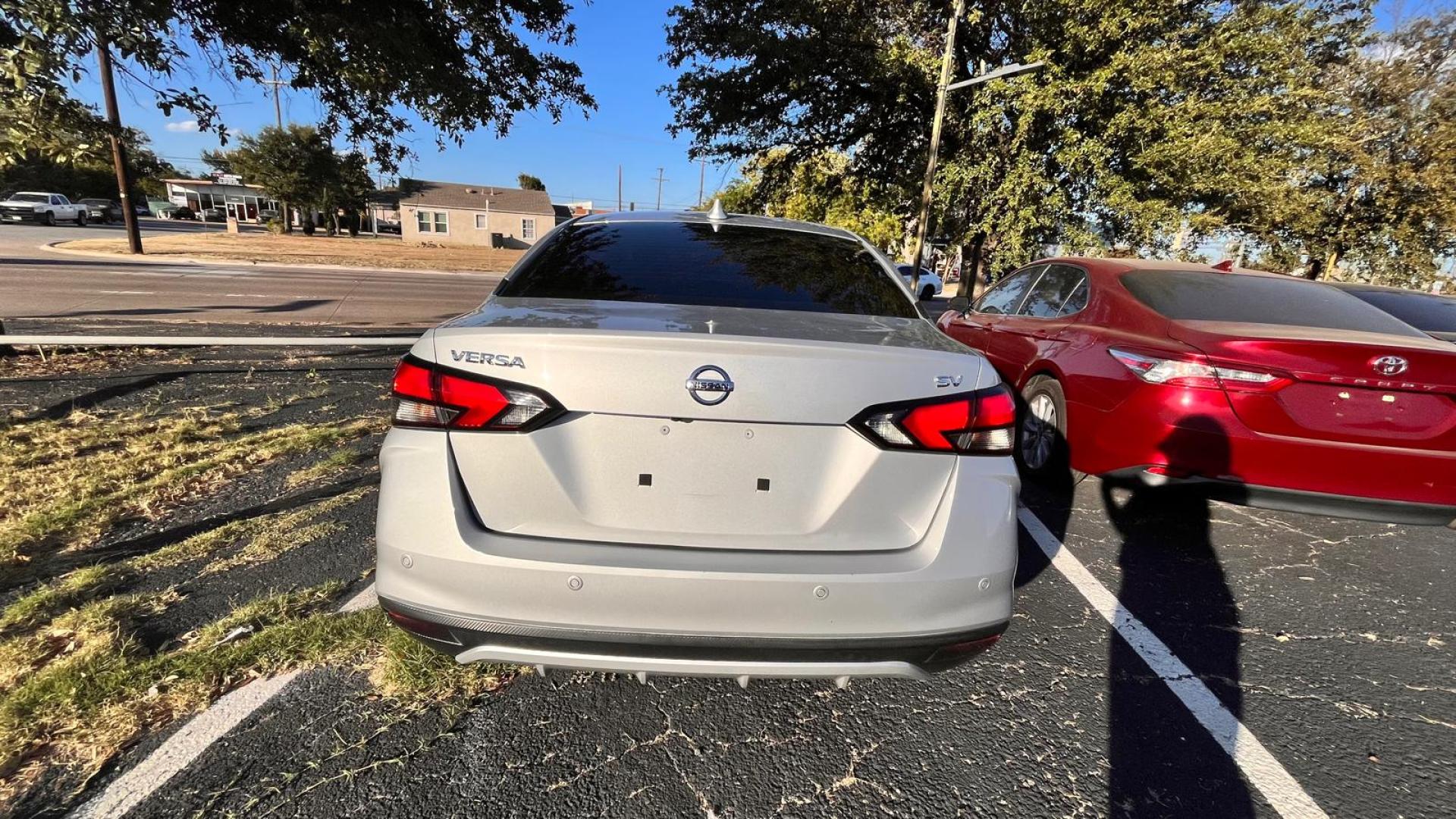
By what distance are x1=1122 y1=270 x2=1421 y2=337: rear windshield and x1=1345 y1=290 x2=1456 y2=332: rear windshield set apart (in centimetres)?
218

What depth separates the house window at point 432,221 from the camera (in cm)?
5756

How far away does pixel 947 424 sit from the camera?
5.54 feet

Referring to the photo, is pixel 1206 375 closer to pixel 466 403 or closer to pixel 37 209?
pixel 466 403

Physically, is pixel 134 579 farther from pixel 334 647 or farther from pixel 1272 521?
pixel 1272 521

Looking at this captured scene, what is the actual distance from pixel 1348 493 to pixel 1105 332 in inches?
52.0

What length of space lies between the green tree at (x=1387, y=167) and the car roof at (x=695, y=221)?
1892 cm

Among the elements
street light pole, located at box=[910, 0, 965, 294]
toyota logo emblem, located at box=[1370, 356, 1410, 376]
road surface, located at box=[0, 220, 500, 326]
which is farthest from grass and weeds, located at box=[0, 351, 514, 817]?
street light pole, located at box=[910, 0, 965, 294]

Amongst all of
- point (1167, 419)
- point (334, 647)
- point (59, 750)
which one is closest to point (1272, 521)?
point (1167, 419)

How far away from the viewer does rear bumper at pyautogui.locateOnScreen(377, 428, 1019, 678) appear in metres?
1.58

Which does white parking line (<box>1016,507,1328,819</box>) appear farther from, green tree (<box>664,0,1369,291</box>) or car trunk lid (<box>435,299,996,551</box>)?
green tree (<box>664,0,1369,291</box>)

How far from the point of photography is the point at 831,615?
1615 millimetres

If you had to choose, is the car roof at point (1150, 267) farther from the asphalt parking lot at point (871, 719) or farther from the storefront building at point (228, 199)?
the storefront building at point (228, 199)

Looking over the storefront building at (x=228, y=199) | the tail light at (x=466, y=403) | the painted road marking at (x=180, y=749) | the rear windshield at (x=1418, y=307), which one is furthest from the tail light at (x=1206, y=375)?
the storefront building at (x=228, y=199)

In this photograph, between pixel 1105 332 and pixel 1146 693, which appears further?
pixel 1105 332
